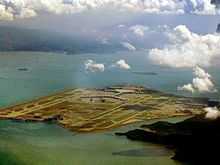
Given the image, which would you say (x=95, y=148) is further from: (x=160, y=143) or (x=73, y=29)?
(x=73, y=29)

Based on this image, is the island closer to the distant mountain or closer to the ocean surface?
the ocean surface

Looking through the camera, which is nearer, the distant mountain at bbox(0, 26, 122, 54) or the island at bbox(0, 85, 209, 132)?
the island at bbox(0, 85, 209, 132)

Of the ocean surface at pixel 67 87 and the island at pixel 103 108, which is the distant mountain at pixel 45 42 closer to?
the ocean surface at pixel 67 87

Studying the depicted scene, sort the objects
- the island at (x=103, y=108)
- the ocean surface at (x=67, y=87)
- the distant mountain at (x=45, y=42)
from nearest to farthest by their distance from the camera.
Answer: the ocean surface at (x=67, y=87) < the island at (x=103, y=108) < the distant mountain at (x=45, y=42)

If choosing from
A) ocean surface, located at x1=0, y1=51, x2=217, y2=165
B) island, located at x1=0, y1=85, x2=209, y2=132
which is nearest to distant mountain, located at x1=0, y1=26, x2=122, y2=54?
ocean surface, located at x1=0, y1=51, x2=217, y2=165

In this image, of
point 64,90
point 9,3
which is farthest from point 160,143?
point 9,3

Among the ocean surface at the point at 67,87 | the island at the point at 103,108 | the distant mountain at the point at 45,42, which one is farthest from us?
the distant mountain at the point at 45,42

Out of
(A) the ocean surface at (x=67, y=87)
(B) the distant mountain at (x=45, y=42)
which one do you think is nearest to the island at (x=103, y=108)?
(A) the ocean surface at (x=67, y=87)

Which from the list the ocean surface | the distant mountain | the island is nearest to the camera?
the ocean surface
